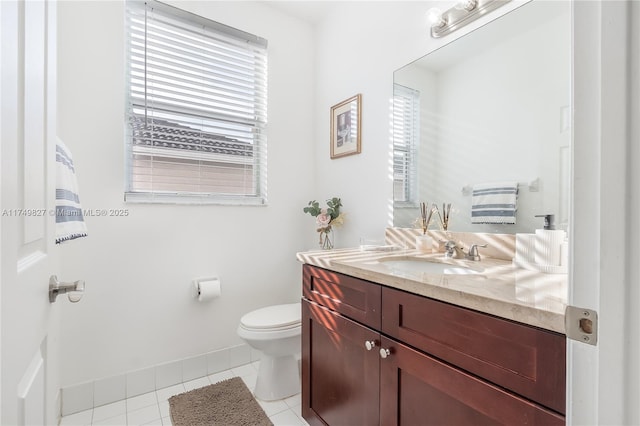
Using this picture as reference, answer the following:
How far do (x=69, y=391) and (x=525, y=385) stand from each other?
6.93 feet

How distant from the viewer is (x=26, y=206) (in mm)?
554

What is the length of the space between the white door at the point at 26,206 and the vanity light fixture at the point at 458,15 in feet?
5.00

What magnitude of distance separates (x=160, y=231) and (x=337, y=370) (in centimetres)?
132

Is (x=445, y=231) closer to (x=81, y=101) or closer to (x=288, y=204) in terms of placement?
(x=288, y=204)

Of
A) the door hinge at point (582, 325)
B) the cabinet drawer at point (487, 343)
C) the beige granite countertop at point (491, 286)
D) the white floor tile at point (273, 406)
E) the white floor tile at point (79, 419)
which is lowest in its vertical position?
the white floor tile at point (79, 419)

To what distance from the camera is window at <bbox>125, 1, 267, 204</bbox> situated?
1.83m

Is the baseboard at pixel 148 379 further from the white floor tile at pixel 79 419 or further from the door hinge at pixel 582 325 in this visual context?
the door hinge at pixel 582 325

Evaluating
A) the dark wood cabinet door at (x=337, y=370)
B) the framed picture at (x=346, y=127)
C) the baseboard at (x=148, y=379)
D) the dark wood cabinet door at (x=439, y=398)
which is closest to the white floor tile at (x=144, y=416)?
the baseboard at (x=148, y=379)

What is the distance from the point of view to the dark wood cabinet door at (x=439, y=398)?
2.30 ft

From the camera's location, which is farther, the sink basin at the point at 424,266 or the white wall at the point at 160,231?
the white wall at the point at 160,231

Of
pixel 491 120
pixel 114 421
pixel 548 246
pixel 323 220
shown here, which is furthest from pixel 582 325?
pixel 114 421

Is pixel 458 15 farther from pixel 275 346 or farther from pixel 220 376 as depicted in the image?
pixel 220 376

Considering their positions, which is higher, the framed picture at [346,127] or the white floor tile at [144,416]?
the framed picture at [346,127]

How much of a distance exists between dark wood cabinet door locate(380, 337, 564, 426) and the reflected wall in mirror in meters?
0.73
